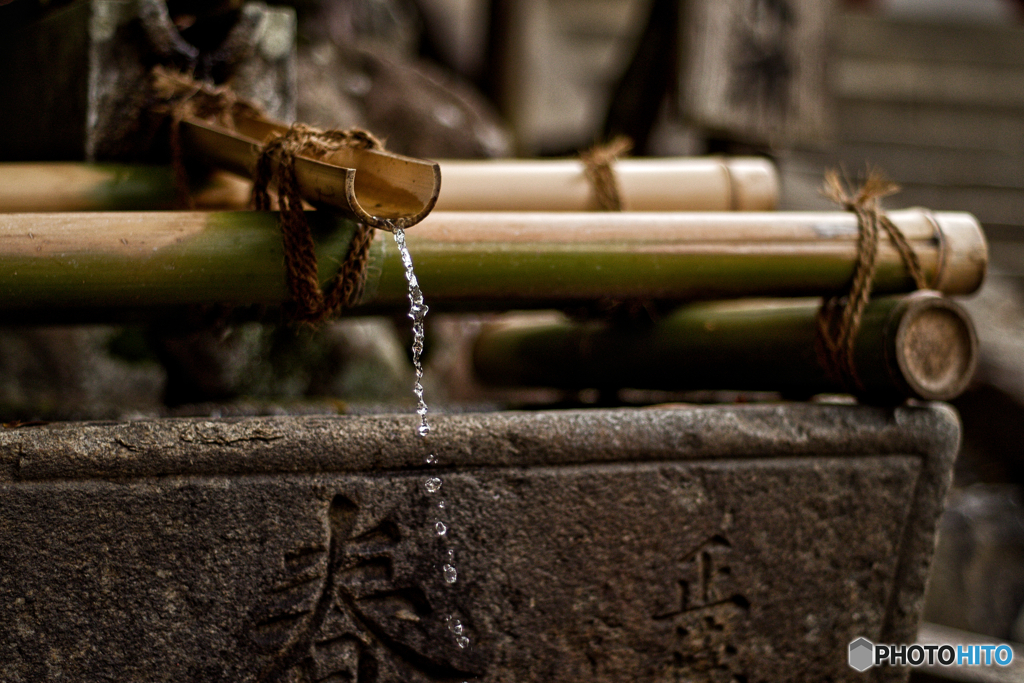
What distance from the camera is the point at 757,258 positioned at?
1.69m

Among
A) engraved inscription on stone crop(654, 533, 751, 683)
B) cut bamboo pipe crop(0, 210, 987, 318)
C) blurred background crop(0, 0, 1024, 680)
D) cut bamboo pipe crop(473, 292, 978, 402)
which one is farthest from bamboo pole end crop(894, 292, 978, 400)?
blurred background crop(0, 0, 1024, 680)

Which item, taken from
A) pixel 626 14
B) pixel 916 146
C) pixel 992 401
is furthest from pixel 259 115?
pixel 626 14

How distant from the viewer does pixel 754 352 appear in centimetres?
190

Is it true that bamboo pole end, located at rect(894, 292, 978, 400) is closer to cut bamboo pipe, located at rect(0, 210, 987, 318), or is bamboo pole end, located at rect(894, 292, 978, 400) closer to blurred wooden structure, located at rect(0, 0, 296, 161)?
cut bamboo pipe, located at rect(0, 210, 987, 318)

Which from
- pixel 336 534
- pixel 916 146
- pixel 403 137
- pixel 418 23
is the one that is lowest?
pixel 336 534

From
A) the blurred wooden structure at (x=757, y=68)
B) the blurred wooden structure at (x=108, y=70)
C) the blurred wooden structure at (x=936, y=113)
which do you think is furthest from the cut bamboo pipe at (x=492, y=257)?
the blurred wooden structure at (x=936, y=113)

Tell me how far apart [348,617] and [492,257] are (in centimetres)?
73

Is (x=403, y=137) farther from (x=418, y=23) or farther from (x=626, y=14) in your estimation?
(x=626, y=14)

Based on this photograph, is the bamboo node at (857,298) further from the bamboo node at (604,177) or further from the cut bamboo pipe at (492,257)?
the bamboo node at (604,177)

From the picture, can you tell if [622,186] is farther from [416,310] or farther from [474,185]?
[416,310]

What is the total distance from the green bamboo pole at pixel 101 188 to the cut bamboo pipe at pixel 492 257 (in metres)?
0.30

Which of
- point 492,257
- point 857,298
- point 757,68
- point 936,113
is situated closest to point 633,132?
point 757,68

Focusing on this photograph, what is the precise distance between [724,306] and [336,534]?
1.24 meters

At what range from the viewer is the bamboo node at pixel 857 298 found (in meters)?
1.68
